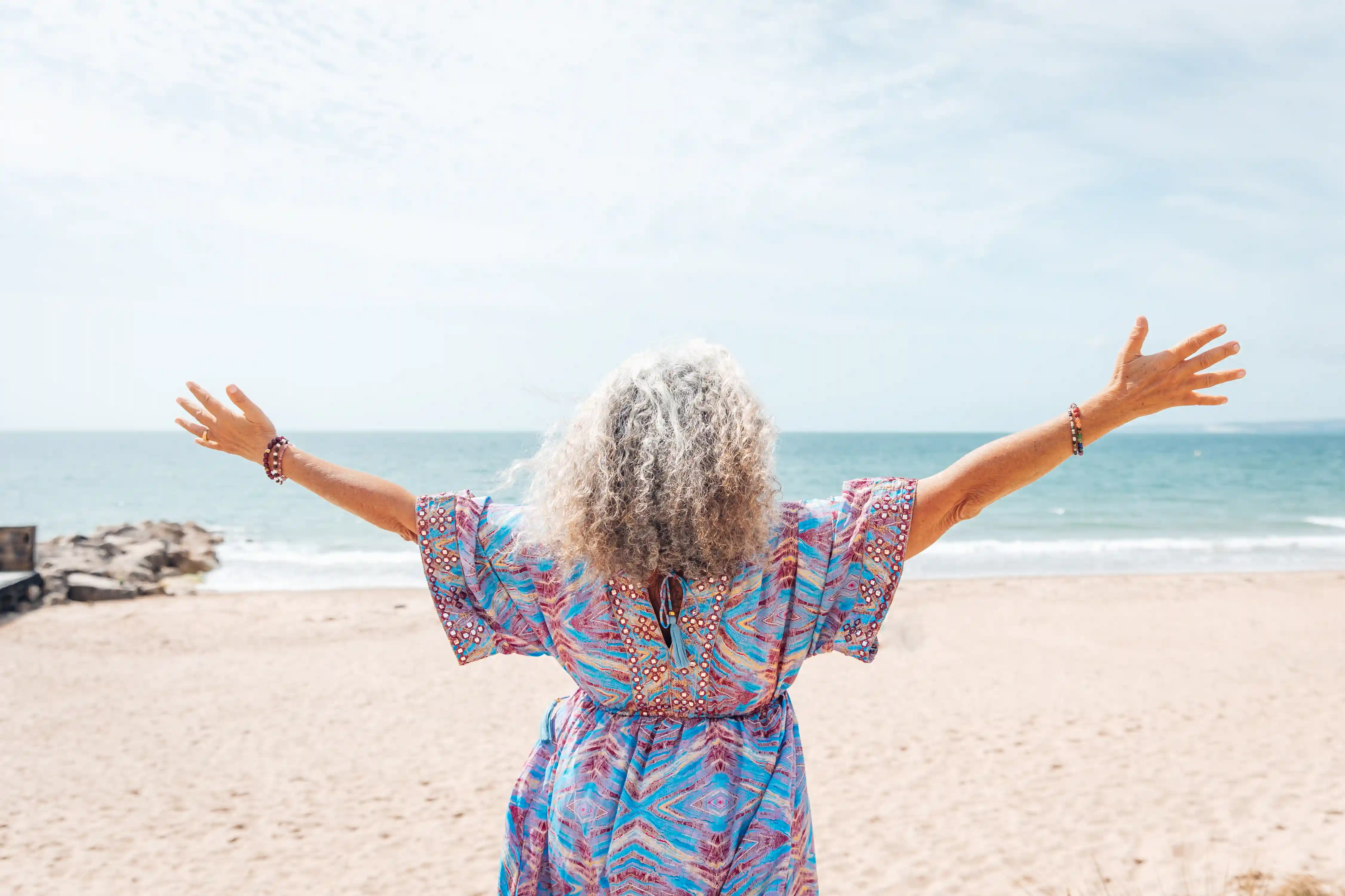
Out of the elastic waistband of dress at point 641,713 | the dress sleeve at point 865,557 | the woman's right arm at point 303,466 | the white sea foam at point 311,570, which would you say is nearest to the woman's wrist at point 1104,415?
the dress sleeve at point 865,557

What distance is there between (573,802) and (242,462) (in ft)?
195

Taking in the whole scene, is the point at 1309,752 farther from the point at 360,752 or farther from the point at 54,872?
the point at 54,872

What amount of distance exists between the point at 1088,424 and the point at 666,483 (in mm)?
794

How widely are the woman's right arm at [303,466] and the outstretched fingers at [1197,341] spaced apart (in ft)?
4.86

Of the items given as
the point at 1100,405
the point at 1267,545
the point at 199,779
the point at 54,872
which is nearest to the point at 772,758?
the point at 1100,405

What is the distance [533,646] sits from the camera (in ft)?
5.98

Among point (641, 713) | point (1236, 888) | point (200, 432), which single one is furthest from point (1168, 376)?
point (1236, 888)

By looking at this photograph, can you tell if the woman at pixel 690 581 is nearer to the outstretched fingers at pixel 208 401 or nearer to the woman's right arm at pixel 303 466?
the woman's right arm at pixel 303 466

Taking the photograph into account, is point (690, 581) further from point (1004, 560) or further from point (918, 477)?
point (918, 477)

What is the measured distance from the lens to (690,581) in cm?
160

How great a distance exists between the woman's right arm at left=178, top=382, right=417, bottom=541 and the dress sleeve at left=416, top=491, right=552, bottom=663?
59mm

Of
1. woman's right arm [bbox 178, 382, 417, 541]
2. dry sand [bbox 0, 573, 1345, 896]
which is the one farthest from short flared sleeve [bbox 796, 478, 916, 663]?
dry sand [bbox 0, 573, 1345, 896]

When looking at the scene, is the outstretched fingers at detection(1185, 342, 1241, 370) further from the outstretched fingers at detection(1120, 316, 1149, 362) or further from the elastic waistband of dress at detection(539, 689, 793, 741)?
the elastic waistband of dress at detection(539, 689, 793, 741)

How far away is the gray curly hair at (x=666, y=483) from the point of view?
1.53 meters
